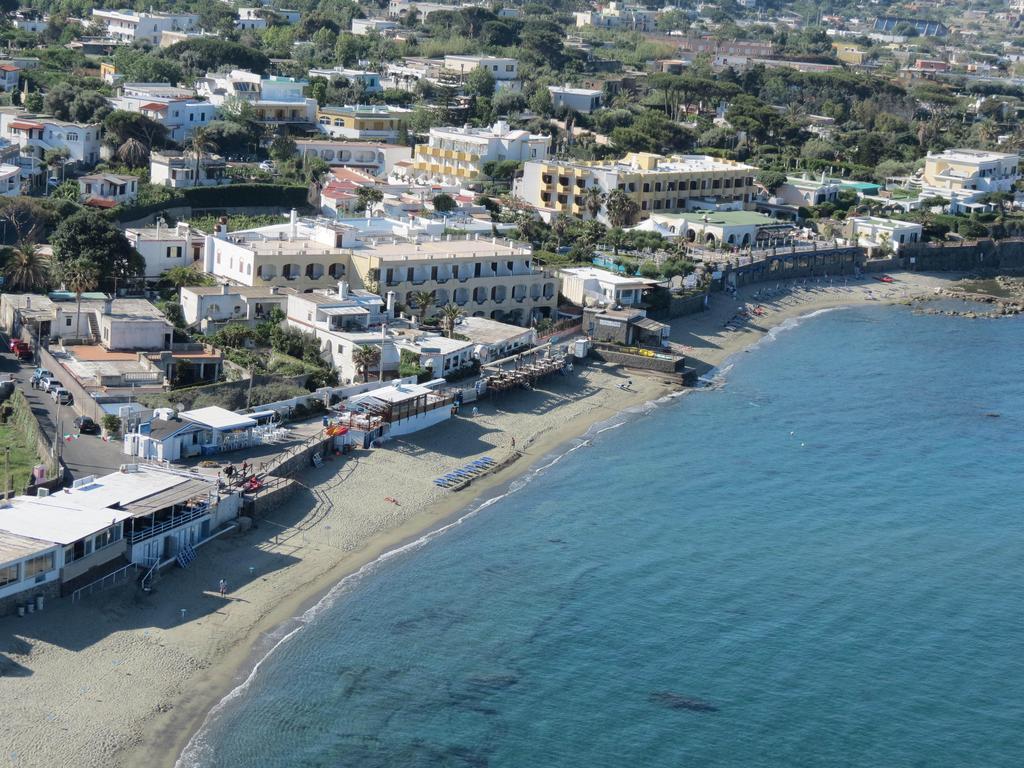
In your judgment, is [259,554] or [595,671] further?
[259,554]

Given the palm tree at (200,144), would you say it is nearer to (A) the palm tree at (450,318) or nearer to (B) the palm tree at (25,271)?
(B) the palm tree at (25,271)

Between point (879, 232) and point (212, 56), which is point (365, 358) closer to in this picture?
point (879, 232)

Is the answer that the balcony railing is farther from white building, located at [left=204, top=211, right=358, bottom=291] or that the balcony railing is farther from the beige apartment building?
the beige apartment building

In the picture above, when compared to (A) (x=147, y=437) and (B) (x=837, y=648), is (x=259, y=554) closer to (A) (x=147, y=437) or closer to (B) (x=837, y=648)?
(A) (x=147, y=437)

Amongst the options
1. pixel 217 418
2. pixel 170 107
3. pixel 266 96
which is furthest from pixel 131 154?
pixel 217 418

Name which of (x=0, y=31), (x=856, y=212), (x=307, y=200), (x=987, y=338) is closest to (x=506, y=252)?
(x=307, y=200)

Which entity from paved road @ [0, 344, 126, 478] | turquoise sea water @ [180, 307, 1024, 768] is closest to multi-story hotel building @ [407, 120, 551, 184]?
turquoise sea water @ [180, 307, 1024, 768]
